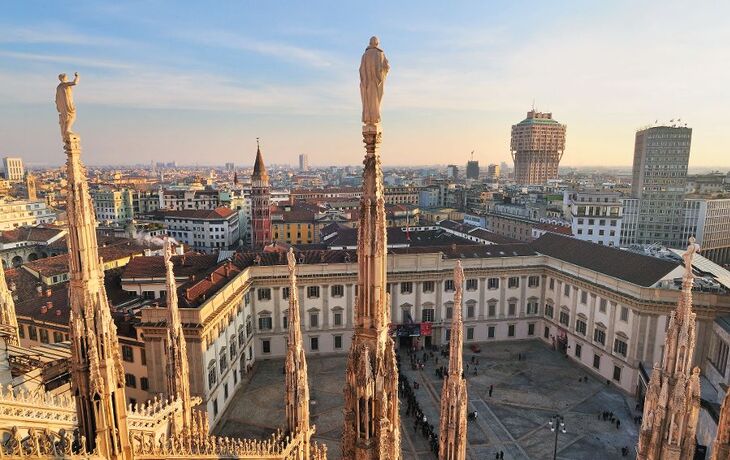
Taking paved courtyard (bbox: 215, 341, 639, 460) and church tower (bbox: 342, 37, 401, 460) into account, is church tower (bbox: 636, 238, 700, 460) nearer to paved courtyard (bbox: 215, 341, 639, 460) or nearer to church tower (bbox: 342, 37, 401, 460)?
church tower (bbox: 342, 37, 401, 460)

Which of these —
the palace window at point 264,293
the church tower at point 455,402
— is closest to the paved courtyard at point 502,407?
the palace window at point 264,293

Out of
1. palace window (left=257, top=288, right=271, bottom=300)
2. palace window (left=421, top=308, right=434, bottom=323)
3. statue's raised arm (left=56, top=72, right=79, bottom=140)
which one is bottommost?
palace window (left=421, top=308, right=434, bottom=323)

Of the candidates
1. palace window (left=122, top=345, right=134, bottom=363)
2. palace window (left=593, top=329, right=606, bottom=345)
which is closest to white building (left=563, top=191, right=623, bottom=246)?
palace window (left=593, top=329, right=606, bottom=345)

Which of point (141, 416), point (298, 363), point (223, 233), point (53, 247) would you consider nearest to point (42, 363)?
point (141, 416)

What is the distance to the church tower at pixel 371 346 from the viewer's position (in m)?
8.35

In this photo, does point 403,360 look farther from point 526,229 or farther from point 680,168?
point 680,168

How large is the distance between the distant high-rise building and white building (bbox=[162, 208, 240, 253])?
9924cm

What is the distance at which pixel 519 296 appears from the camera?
174ft

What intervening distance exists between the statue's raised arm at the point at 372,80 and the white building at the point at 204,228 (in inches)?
3749

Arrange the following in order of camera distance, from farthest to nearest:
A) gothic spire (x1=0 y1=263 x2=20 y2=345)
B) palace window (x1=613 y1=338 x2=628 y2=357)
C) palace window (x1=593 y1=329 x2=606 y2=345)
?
1. palace window (x1=593 y1=329 x2=606 y2=345)
2. palace window (x1=613 y1=338 x2=628 y2=357)
3. gothic spire (x1=0 y1=263 x2=20 y2=345)

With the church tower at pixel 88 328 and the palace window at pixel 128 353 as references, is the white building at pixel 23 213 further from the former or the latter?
the church tower at pixel 88 328

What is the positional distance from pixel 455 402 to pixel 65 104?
12.4m

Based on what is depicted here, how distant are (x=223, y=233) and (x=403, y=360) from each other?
63644 mm

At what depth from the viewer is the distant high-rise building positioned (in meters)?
109
